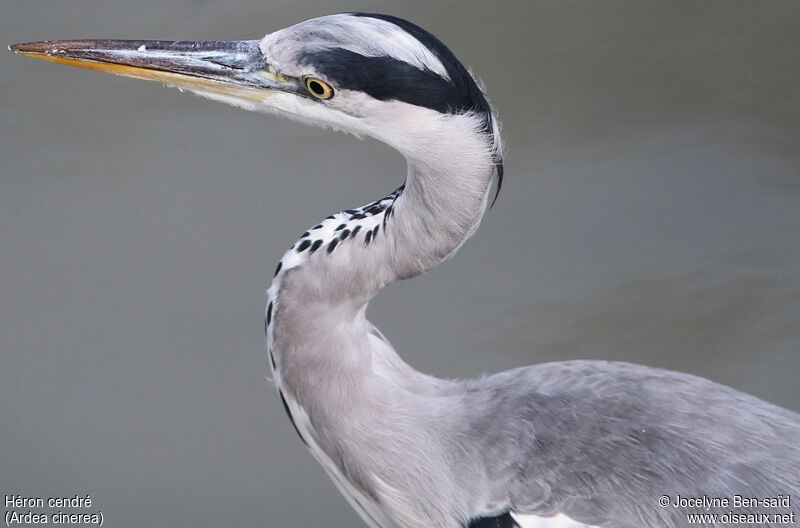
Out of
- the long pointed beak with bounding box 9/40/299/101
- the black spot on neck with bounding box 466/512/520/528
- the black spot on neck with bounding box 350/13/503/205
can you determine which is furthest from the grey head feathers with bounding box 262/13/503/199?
the black spot on neck with bounding box 466/512/520/528

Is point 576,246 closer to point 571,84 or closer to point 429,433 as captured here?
point 571,84

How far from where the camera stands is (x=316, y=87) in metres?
1.57

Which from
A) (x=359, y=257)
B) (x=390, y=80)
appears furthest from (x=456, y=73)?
(x=359, y=257)

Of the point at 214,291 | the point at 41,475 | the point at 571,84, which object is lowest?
the point at 41,475

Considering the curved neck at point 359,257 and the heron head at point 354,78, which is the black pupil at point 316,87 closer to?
the heron head at point 354,78

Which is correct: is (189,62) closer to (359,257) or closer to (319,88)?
(319,88)

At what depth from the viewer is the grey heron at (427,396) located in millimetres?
1533

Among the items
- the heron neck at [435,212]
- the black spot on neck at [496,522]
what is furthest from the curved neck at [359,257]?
the black spot on neck at [496,522]

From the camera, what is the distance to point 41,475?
Answer: 240 centimetres

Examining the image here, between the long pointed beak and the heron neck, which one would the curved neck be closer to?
the heron neck

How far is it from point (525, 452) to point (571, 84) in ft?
6.04

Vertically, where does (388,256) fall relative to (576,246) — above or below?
below

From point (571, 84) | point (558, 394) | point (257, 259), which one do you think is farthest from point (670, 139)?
point (558, 394)

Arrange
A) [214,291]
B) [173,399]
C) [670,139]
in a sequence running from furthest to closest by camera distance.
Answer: [670,139] → [214,291] → [173,399]
